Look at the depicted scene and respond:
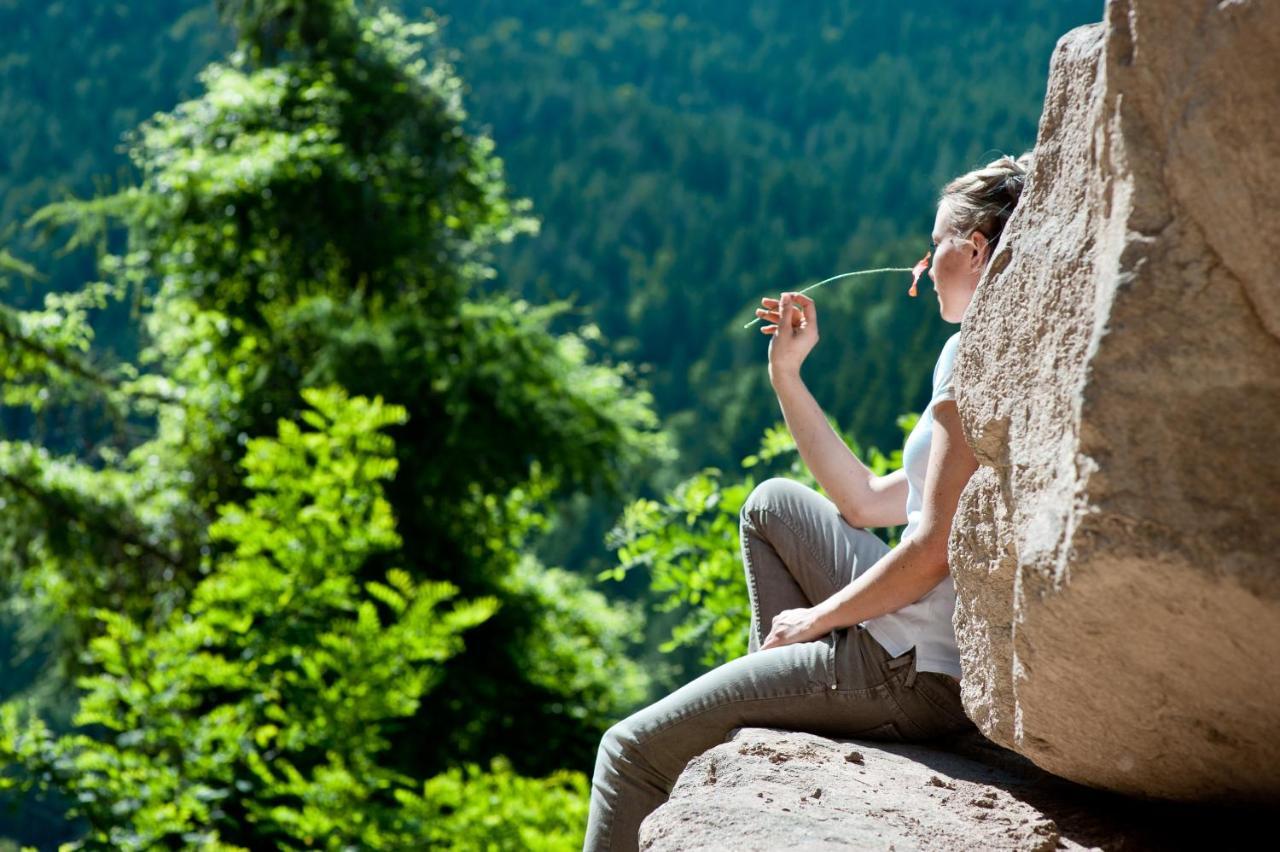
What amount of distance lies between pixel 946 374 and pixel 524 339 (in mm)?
7192

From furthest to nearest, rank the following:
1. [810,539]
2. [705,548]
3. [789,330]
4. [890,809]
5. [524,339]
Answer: [524,339], [705,548], [789,330], [810,539], [890,809]

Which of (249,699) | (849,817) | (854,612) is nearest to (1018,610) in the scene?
(849,817)

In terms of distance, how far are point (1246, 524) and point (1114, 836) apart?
60cm

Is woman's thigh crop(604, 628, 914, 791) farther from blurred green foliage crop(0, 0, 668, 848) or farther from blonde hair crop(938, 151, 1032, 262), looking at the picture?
blurred green foliage crop(0, 0, 668, 848)

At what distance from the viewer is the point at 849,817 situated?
5.69 feet

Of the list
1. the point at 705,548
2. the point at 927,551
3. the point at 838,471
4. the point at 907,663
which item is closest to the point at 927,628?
the point at 907,663

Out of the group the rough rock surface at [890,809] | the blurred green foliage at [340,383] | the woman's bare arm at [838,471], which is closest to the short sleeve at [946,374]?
the woman's bare arm at [838,471]

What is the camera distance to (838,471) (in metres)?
2.44

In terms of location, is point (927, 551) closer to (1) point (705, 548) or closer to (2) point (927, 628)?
(2) point (927, 628)

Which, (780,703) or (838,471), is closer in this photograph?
(780,703)

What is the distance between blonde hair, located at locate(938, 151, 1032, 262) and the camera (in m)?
2.07

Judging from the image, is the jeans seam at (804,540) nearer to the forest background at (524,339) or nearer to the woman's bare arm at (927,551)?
the woman's bare arm at (927,551)

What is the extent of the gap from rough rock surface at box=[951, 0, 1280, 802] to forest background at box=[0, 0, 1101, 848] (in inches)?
33.8

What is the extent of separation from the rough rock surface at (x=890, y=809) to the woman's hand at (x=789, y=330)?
711 mm
